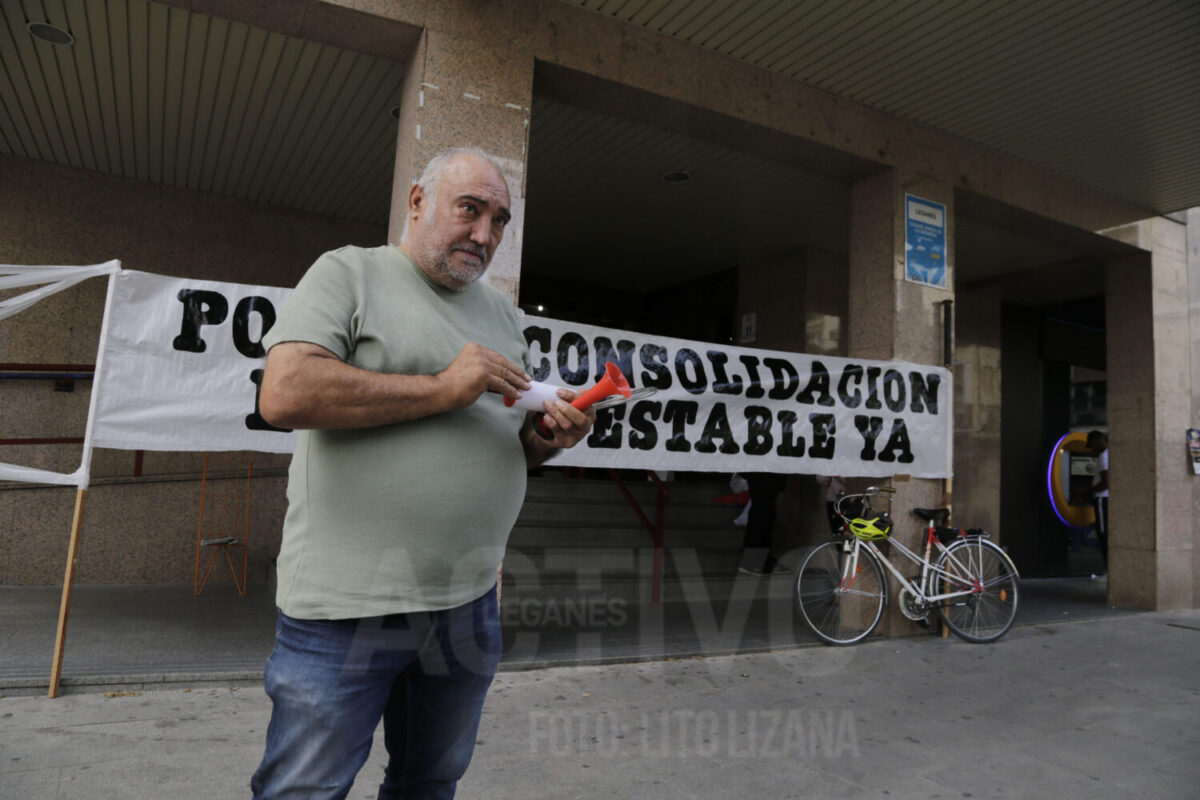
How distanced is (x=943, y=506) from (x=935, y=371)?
111cm

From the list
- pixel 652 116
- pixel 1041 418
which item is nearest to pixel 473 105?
pixel 652 116

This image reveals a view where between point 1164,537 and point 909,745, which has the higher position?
point 1164,537

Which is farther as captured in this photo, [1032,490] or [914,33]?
[1032,490]

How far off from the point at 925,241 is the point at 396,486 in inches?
241

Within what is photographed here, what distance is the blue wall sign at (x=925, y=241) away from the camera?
20.9 ft

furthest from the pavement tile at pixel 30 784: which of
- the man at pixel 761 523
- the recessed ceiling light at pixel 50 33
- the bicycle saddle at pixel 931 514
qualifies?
the man at pixel 761 523

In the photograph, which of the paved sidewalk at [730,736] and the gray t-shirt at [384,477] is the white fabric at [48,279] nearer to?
the paved sidewalk at [730,736]

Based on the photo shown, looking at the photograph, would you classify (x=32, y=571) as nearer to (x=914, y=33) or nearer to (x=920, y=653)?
(x=920, y=653)

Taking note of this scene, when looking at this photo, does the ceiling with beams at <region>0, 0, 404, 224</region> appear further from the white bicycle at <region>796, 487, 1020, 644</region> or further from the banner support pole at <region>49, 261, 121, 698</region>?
the white bicycle at <region>796, 487, 1020, 644</region>

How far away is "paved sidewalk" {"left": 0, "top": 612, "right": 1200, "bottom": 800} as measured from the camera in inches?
115

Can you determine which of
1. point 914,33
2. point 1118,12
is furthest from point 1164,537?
point 914,33

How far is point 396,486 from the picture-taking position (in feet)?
4.56

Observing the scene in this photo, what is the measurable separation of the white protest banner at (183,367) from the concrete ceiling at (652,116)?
162 cm

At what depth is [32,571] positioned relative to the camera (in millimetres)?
6621
